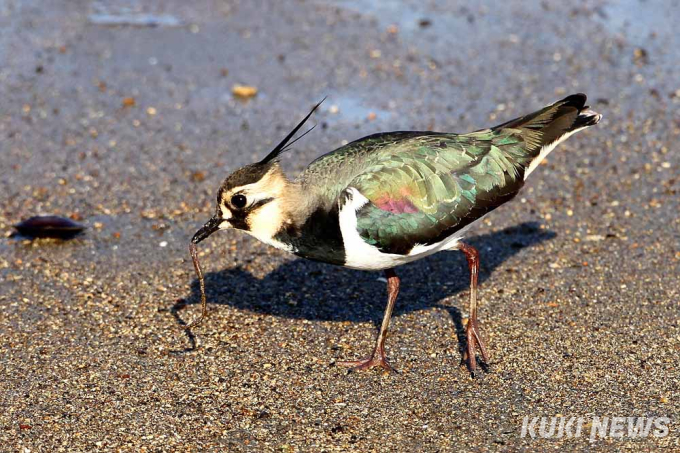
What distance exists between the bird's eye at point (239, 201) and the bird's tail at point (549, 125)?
2.00 meters

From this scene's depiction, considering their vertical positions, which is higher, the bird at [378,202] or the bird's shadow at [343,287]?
the bird at [378,202]

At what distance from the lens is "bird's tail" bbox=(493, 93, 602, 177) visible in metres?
6.54

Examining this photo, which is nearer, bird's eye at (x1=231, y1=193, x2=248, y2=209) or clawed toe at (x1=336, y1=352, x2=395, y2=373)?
bird's eye at (x1=231, y1=193, x2=248, y2=209)

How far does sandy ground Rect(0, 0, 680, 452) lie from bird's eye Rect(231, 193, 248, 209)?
1074 millimetres

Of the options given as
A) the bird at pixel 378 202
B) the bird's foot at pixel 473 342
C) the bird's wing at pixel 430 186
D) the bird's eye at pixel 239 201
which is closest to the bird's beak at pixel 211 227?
the bird at pixel 378 202

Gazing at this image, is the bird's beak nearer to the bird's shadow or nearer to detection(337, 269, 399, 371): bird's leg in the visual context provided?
the bird's shadow

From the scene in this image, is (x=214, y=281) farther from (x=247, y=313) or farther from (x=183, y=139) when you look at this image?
(x=183, y=139)

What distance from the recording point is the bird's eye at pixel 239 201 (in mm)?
5887

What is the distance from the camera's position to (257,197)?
5.91m

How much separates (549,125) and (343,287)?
6.65 feet

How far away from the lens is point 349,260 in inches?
231

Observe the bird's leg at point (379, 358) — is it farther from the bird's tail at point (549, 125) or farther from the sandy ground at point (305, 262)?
the bird's tail at point (549, 125)

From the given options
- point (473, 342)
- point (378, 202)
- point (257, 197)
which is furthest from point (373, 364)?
point (257, 197)

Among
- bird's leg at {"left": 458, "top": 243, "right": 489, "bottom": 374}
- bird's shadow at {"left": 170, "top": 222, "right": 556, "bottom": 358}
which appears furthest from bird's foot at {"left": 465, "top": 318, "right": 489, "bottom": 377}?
bird's shadow at {"left": 170, "top": 222, "right": 556, "bottom": 358}
